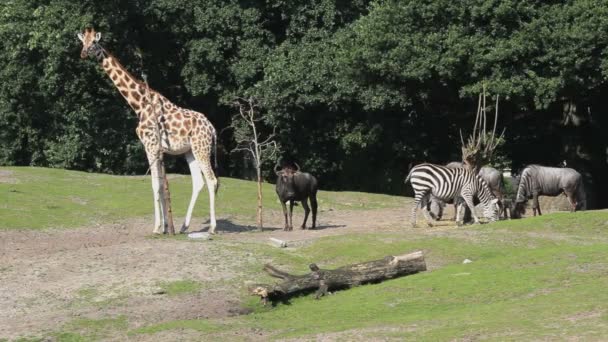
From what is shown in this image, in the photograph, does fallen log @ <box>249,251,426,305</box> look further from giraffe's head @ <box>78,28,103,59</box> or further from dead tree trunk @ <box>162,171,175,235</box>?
giraffe's head @ <box>78,28,103,59</box>

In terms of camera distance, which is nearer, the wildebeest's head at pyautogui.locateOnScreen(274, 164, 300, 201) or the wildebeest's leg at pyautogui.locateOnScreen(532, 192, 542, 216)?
the wildebeest's head at pyautogui.locateOnScreen(274, 164, 300, 201)

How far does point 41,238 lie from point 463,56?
631 inches

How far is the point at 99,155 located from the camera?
161 feet

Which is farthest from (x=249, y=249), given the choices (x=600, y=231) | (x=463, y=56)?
(x=463, y=56)

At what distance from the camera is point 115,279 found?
2227 cm

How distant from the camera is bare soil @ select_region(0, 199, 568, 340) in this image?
20141 millimetres

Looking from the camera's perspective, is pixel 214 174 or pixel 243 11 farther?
pixel 243 11

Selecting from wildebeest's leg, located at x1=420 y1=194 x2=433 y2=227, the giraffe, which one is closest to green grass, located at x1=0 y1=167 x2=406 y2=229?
the giraffe

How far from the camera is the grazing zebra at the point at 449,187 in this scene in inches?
1273

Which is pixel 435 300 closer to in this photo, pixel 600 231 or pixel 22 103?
pixel 600 231

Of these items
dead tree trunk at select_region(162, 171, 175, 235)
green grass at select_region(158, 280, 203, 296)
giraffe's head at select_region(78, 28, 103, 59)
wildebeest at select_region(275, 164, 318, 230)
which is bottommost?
green grass at select_region(158, 280, 203, 296)

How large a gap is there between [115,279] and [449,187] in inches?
500

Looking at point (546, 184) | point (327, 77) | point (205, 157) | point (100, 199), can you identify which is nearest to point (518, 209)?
point (546, 184)

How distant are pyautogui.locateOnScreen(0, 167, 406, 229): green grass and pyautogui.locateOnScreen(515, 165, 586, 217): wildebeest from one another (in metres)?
6.05
